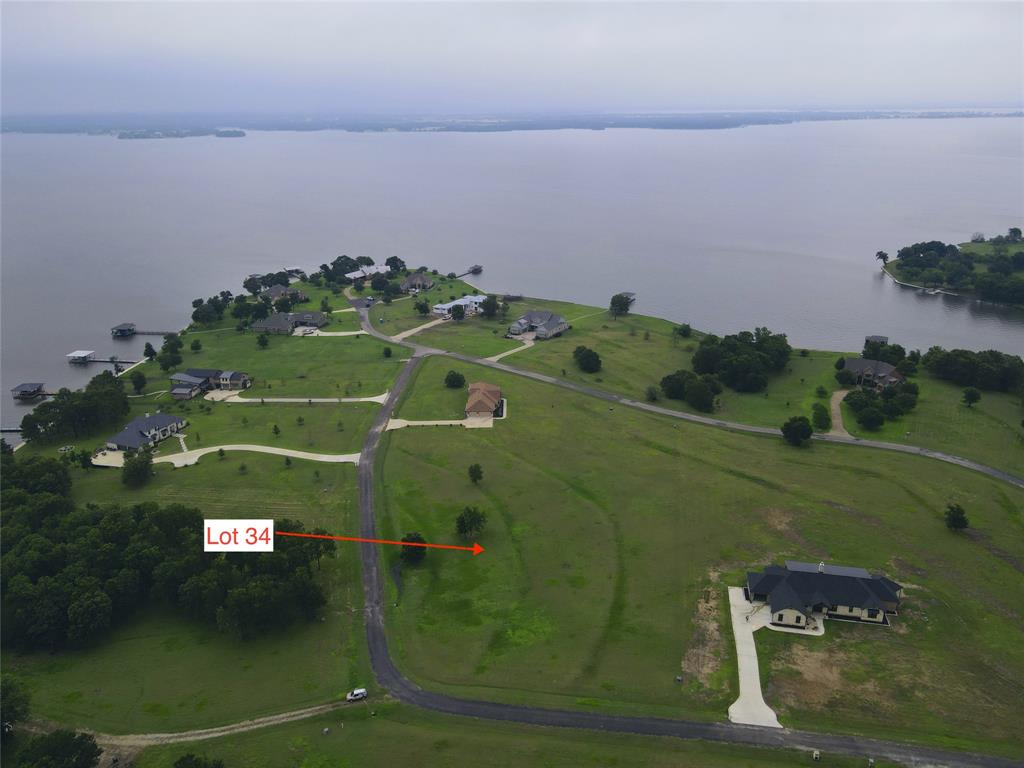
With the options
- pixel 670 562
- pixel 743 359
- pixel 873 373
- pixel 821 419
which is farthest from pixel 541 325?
pixel 670 562

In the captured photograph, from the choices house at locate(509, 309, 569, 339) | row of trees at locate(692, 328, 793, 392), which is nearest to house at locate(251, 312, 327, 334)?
house at locate(509, 309, 569, 339)

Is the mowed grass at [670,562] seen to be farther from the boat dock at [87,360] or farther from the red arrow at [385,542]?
the boat dock at [87,360]

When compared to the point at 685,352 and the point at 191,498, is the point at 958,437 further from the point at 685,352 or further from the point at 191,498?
the point at 191,498

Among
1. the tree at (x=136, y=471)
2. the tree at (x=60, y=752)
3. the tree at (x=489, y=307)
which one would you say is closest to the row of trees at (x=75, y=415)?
the tree at (x=136, y=471)

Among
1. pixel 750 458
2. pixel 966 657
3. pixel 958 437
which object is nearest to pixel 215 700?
pixel 966 657

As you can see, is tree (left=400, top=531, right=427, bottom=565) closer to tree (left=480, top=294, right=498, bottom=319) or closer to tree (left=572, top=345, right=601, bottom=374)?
tree (left=572, top=345, right=601, bottom=374)

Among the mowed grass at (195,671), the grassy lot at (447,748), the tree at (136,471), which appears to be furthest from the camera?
the tree at (136,471)
